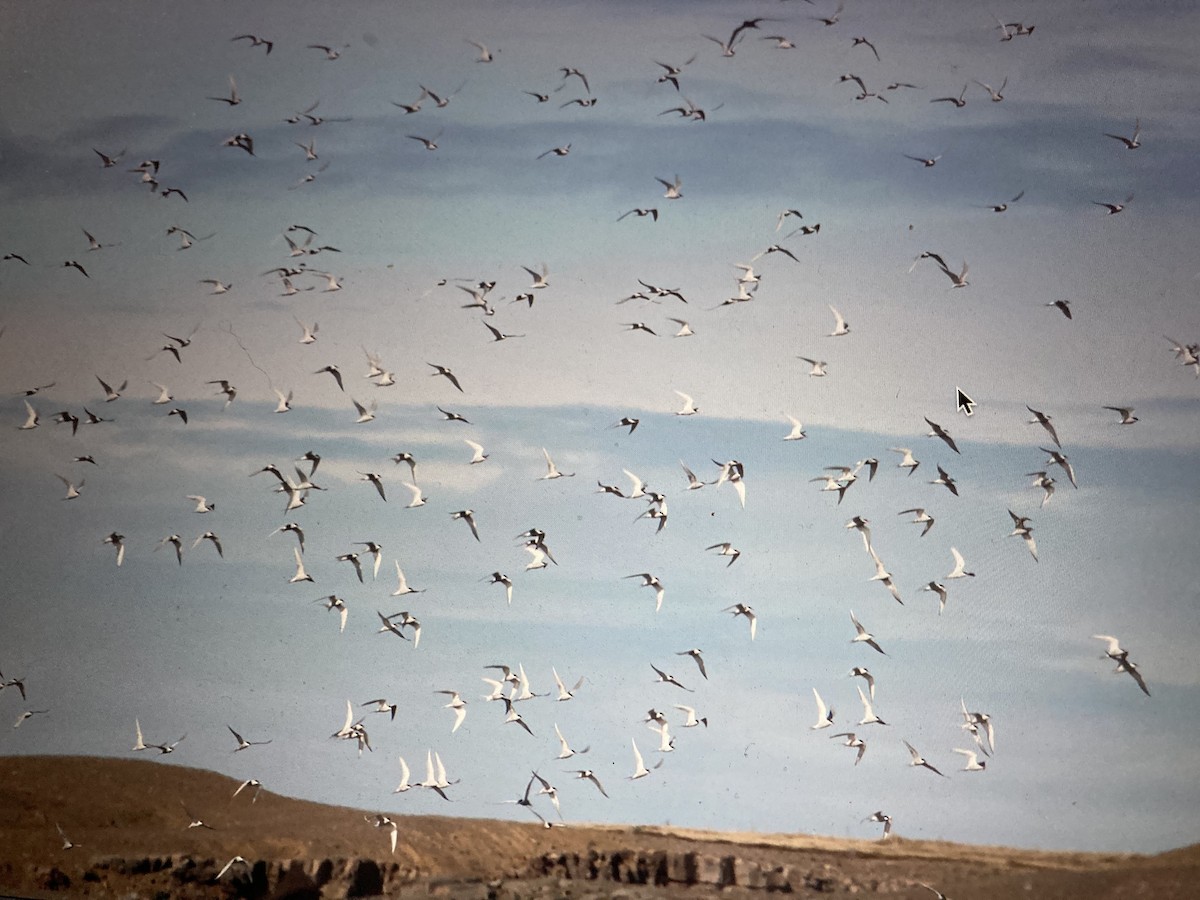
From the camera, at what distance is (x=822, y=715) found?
930 centimetres

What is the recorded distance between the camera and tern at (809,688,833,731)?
30.4 ft

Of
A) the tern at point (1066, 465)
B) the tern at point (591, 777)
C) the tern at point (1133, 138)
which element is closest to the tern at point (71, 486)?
the tern at point (591, 777)

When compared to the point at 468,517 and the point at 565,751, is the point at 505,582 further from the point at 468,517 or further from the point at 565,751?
the point at 565,751

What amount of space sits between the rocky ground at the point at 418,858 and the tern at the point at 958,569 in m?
1.80

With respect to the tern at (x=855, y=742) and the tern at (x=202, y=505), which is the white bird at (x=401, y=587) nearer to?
the tern at (x=202, y=505)

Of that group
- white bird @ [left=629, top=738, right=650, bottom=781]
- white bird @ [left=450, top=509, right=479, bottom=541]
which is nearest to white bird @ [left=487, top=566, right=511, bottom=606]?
white bird @ [left=450, top=509, right=479, bottom=541]

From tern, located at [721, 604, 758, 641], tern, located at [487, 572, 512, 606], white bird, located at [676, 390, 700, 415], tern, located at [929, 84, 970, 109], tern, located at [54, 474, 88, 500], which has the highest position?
tern, located at [929, 84, 970, 109]

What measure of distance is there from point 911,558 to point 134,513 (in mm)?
5782

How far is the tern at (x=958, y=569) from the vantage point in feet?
30.3

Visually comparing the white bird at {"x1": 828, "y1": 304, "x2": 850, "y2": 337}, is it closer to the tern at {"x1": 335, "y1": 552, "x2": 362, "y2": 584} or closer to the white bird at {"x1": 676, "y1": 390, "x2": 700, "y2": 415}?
the white bird at {"x1": 676, "y1": 390, "x2": 700, "y2": 415}

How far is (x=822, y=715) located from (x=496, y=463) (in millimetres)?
2936

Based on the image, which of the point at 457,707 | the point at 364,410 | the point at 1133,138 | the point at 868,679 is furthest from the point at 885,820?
the point at 1133,138

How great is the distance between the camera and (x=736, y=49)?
969cm

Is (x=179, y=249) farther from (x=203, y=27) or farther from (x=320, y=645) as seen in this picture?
(x=320, y=645)
